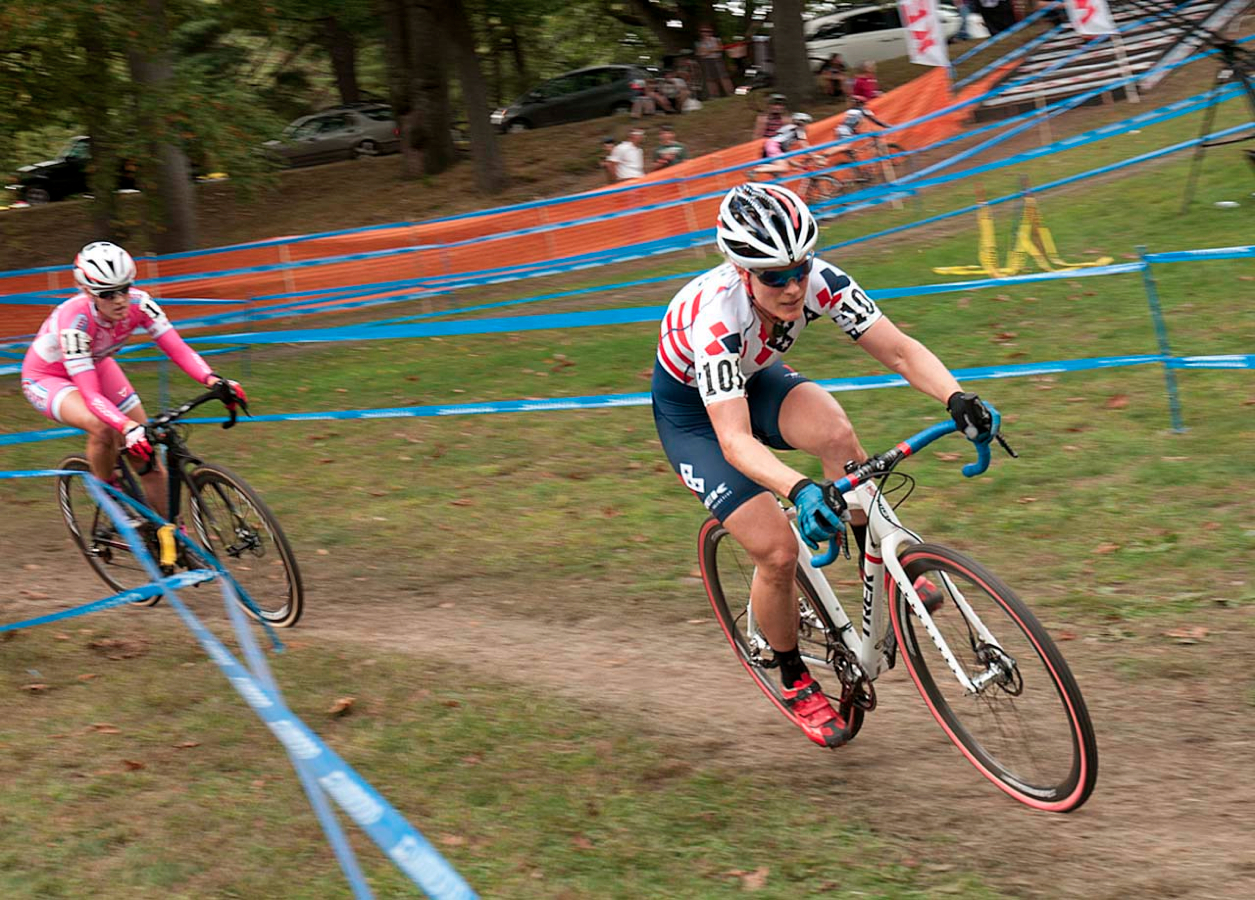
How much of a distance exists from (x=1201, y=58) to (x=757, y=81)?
34.7 feet

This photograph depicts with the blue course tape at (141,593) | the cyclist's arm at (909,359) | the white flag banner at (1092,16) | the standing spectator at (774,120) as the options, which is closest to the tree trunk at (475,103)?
the standing spectator at (774,120)

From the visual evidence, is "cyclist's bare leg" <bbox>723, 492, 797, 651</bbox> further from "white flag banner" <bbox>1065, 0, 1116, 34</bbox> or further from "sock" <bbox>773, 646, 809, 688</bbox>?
"white flag banner" <bbox>1065, 0, 1116, 34</bbox>

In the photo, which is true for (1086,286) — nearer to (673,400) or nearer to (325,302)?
(673,400)

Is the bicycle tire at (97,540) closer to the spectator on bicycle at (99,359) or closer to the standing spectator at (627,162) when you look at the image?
the spectator on bicycle at (99,359)

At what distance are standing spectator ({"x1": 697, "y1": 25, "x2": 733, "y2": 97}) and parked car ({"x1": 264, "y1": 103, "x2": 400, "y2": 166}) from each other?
27.2ft

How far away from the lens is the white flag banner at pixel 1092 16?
19.7 metres

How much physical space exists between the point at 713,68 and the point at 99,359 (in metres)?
27.2

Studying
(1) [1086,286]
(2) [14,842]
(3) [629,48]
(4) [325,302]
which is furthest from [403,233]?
(3) [629,48]

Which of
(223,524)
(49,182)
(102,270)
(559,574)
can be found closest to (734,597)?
(559,574)

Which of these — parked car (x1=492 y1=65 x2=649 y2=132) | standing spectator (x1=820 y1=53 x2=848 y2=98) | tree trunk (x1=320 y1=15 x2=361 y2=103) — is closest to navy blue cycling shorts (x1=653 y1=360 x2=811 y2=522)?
standing spectator (x1=820 y1=53 x2=848 y2=98)

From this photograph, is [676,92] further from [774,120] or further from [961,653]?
[961,653]

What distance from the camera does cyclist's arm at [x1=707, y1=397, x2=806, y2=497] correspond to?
4438mm

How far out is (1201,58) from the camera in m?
25.4

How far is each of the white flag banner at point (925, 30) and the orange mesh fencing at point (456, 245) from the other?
405 cm
